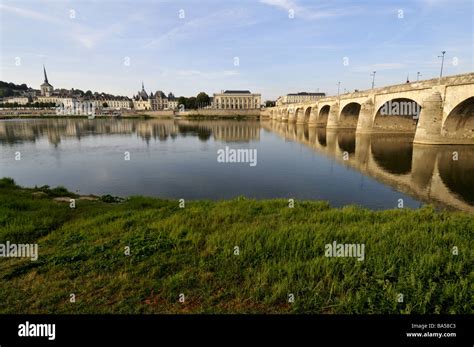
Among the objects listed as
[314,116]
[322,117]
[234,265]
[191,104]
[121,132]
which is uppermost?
[191,104]

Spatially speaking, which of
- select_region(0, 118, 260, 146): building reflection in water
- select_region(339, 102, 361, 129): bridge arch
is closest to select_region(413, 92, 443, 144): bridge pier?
select_region(0, 118, 260, 146): building reflection in water

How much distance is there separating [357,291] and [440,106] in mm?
35018

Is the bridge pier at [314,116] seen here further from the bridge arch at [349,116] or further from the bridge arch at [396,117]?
the bridge arch at [396,117]

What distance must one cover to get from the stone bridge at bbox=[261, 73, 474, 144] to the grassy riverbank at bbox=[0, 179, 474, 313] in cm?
2703

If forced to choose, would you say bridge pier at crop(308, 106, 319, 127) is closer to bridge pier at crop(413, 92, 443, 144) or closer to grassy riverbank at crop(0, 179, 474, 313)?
bridge pier at crop(413, 92, 443, 144)

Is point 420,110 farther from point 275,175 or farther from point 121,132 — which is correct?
point 121,132

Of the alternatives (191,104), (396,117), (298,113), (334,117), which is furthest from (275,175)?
(191,104)

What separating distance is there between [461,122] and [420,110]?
5.70 meters

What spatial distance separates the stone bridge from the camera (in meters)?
30.0

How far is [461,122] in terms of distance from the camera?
3177 cm

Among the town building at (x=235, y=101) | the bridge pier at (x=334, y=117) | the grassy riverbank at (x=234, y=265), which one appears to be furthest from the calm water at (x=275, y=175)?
the town building at (x=235, y=101)
